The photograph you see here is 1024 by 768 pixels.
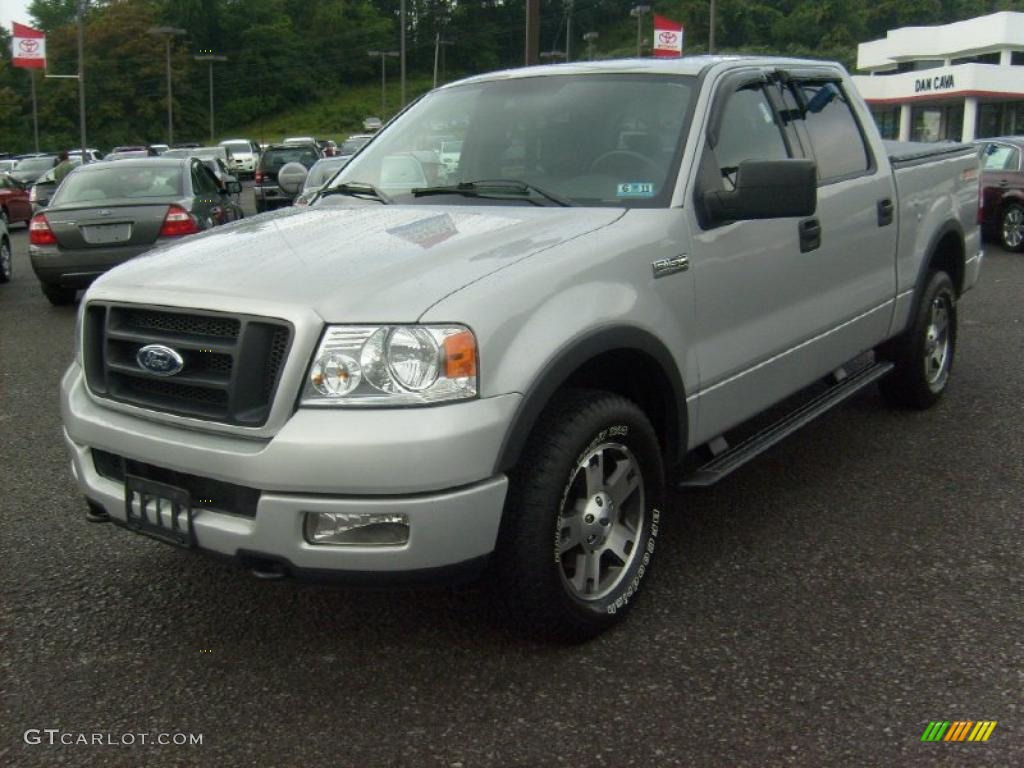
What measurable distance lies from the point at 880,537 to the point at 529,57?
58.7ft

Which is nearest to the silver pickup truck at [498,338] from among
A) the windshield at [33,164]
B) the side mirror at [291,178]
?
the side mirror at [291,178]

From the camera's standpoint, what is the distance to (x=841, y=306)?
4.85 metres

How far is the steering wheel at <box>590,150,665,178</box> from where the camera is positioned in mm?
3969

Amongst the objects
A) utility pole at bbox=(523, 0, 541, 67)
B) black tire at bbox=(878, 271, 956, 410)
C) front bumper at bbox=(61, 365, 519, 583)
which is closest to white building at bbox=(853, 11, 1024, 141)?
utility pole at bbox=(523, 0, 541, 67)

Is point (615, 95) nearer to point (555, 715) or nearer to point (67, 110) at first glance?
point (555, 715)

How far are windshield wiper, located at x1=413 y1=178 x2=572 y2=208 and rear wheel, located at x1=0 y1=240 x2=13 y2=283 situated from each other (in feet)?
35.8

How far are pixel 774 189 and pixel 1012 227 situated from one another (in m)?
13.0

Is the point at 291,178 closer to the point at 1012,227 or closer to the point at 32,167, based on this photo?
the point at 1012,227

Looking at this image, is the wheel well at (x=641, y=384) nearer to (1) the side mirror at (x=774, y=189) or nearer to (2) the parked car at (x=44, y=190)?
(1) the side mirror at (x=774, y=189)

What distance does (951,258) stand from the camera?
6.31 meters

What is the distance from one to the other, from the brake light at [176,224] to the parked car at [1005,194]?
34.1ft

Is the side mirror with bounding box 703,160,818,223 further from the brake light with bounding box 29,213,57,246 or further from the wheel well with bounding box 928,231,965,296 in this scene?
the brake light with bounding box 29,213,57,246

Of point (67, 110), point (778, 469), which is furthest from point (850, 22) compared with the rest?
point (778, 469)

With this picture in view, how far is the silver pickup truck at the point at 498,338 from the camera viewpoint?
2.95 metres
